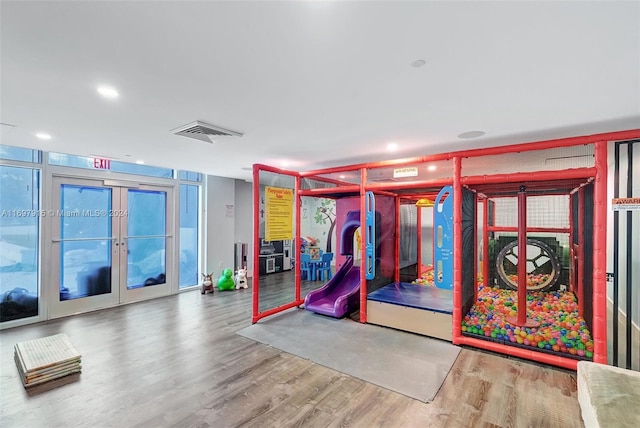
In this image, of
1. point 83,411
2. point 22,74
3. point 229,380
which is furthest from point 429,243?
point 22,74

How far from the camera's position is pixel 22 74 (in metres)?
1.93

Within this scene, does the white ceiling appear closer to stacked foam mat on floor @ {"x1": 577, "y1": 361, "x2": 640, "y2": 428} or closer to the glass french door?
the glass french door

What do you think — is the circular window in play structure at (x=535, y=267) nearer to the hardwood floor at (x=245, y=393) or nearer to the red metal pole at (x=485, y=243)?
the red metal pole at (x=485, y=243)

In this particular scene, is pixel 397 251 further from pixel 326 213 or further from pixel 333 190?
pixel 326 213

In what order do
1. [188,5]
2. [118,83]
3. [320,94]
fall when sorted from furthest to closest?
[320,94]
[118,83]
[188,5]

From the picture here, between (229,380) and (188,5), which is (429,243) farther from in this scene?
(188,5)

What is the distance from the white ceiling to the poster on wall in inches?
55.5

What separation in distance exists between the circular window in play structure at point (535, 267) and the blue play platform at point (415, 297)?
4.57ft

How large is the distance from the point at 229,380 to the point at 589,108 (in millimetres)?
4132

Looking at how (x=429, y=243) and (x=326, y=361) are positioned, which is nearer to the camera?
(x=326, y=361)

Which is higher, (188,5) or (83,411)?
(188,5)

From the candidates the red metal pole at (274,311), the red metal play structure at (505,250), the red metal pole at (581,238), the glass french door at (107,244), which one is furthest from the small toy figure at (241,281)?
the red metal pole at (581,238)

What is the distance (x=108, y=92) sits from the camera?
2209mm

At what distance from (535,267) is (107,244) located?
829cm
